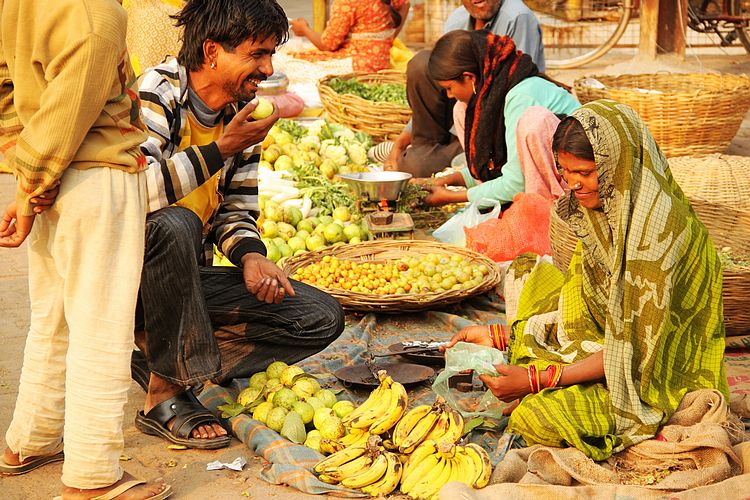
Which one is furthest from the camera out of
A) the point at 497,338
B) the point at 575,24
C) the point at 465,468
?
the point at 575,24

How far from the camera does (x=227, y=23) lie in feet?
10.7

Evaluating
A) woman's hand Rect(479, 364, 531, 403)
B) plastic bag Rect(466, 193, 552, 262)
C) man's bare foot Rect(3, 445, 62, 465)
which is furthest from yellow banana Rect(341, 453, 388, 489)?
plastic bag Rect(466, 193, 552, 262)

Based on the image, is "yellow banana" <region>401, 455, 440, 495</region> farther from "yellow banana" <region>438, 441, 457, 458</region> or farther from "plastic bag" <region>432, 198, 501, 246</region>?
"plastic bag" <region>432, 198, 501, 246</region>

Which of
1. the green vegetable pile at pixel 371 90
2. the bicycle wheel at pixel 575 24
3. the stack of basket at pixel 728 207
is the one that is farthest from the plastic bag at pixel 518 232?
the bicycle wheel at pixel 575 24

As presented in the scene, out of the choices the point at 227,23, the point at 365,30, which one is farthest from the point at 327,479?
the point at 365,30

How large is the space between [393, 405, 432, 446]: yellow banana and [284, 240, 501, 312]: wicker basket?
1.41 meters

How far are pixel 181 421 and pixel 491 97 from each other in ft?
9.88

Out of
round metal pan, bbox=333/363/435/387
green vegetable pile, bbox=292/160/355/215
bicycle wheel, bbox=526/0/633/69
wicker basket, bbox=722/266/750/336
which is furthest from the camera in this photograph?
bicycle wheel, bbox=526/0/633/69

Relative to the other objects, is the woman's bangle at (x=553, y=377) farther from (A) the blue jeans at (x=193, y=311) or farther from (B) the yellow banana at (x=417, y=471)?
(A) the blue jeans at (x=193, y=311)

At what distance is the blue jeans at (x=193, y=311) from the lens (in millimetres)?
3252

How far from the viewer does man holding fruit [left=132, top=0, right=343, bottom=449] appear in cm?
323

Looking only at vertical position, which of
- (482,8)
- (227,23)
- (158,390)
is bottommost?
(158,390)

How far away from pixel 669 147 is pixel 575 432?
14.8 feet

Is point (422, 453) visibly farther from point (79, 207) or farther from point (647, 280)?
point (79, 207)
